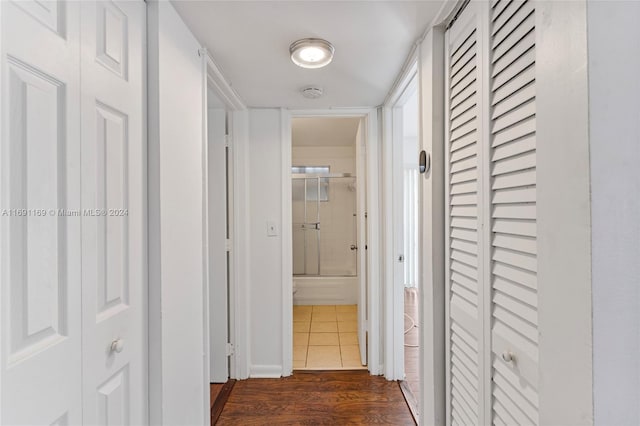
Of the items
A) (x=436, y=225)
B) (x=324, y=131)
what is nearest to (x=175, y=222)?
(x=436, y=225)

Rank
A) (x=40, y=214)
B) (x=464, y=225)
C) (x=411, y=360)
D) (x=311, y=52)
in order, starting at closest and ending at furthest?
1. (x=40, y=214)
2. (x=464, y=225)
3. (x=311, y=52)
4. (x=411, y=360)

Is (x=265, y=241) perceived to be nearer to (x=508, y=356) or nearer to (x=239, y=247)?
(x=239, y=247)

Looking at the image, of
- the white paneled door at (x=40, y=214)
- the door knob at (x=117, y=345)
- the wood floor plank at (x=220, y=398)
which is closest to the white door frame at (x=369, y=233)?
the wood floor plank at (x=220, y=398)

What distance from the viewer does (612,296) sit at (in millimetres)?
556

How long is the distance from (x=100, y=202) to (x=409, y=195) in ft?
15.2

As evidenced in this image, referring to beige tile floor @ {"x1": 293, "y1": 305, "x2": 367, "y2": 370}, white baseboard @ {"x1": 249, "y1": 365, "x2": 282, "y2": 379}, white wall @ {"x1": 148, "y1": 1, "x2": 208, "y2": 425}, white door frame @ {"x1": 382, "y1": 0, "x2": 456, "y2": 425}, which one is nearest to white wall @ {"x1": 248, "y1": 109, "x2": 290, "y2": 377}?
white baseboard @ {"x1": 249, "y1": 365, "x2": 282, "y2": 379}

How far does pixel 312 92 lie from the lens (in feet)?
7.01

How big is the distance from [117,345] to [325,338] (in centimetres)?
247

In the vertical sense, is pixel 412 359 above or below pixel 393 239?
below

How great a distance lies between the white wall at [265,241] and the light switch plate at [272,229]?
2cm

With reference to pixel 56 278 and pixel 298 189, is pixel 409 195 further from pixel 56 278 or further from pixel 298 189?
pixel 56 278

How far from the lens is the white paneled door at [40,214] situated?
64cm

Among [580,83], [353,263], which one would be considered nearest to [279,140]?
[580,83]

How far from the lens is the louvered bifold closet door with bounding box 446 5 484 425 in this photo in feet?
3.58
